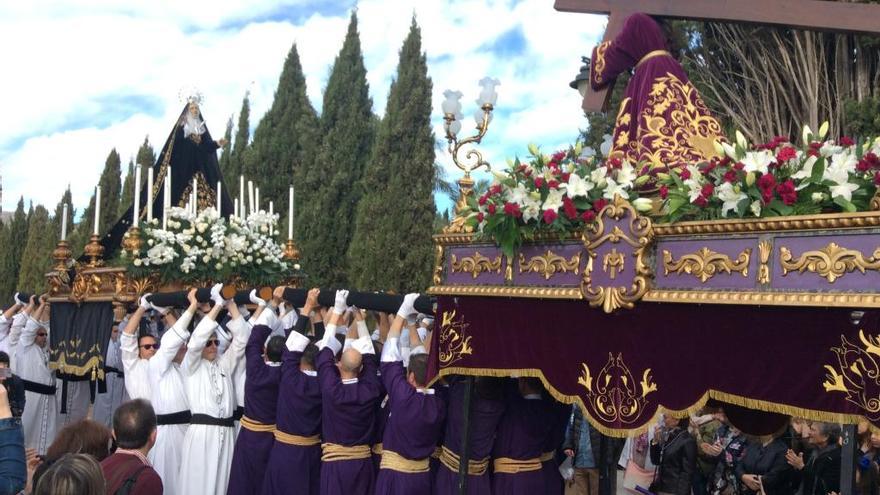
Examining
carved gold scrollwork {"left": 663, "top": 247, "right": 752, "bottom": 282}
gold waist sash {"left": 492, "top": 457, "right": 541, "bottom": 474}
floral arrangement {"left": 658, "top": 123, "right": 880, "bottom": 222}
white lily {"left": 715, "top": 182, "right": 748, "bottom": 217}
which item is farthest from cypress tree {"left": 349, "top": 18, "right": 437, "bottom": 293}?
white lily {"left": 715, "top": 182, "right": 748, "bottom": 217}

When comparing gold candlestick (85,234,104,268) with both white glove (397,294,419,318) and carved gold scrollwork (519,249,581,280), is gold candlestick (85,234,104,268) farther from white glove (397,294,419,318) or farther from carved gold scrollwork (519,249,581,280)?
carved gold scrollwork (519,249,581,280)

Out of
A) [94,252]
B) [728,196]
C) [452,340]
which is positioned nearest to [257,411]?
[452,340]

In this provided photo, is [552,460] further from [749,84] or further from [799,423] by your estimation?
[749,84]

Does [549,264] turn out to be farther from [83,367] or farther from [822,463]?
[83,367]

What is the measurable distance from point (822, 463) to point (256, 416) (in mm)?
4728

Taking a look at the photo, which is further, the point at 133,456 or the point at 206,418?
the point at 206,418

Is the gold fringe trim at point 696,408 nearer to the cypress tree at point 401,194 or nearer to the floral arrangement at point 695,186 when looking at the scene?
the floral arrangement at point 695,186

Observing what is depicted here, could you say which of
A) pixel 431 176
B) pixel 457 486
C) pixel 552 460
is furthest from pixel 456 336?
pixel 431 176

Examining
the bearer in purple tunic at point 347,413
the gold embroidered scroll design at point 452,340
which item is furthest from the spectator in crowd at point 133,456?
the bearer in purple tunic at point 347,413

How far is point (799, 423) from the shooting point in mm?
7332

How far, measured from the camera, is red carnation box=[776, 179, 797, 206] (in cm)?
366

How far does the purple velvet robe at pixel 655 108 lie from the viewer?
16.8ft

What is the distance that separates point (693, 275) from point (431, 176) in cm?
1812

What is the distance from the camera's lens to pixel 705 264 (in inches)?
157
